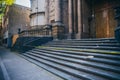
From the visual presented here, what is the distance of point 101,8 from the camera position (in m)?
16.6

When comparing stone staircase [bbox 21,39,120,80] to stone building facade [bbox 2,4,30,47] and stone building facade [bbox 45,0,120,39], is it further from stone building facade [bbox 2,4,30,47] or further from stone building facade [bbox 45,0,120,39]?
stone building facade [bbox 2,4,30,47]

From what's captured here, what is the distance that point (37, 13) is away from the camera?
1163 inches

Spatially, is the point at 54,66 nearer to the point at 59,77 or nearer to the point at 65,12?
the point at 59,77

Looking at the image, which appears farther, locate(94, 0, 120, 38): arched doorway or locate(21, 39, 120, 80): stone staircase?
locate(94, 0, 120, 38): arched doorway

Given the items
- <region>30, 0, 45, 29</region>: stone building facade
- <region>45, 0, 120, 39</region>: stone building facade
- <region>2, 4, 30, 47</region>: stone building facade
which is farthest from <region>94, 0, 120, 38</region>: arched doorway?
<region>2, 4, 30, 47</region>: stone building facade

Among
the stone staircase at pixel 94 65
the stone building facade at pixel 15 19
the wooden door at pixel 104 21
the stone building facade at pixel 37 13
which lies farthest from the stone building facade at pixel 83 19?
the stone building facade at pixel 15 19

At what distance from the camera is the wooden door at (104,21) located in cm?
1542

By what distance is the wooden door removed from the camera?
1542 cm

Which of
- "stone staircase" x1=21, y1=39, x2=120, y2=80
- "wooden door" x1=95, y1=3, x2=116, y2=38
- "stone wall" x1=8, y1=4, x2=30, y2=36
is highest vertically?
"stone wall" x1=8, y1=4, x2=30, y2=36

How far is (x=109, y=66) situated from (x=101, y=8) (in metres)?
11.1

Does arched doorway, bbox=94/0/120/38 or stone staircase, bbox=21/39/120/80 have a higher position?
arched doorway, bbox=94/0/120/38

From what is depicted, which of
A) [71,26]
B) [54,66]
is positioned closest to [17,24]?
[71,26]

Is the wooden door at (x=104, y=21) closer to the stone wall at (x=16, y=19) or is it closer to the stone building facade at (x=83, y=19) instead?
Result: the stone building facade at (x=83, y=19)

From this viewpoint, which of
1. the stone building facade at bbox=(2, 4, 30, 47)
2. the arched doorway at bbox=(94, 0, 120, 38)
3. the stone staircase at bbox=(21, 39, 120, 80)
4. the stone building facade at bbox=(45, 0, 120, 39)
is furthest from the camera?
the stone building facade at bbox=(2, 4, 30, 47)
